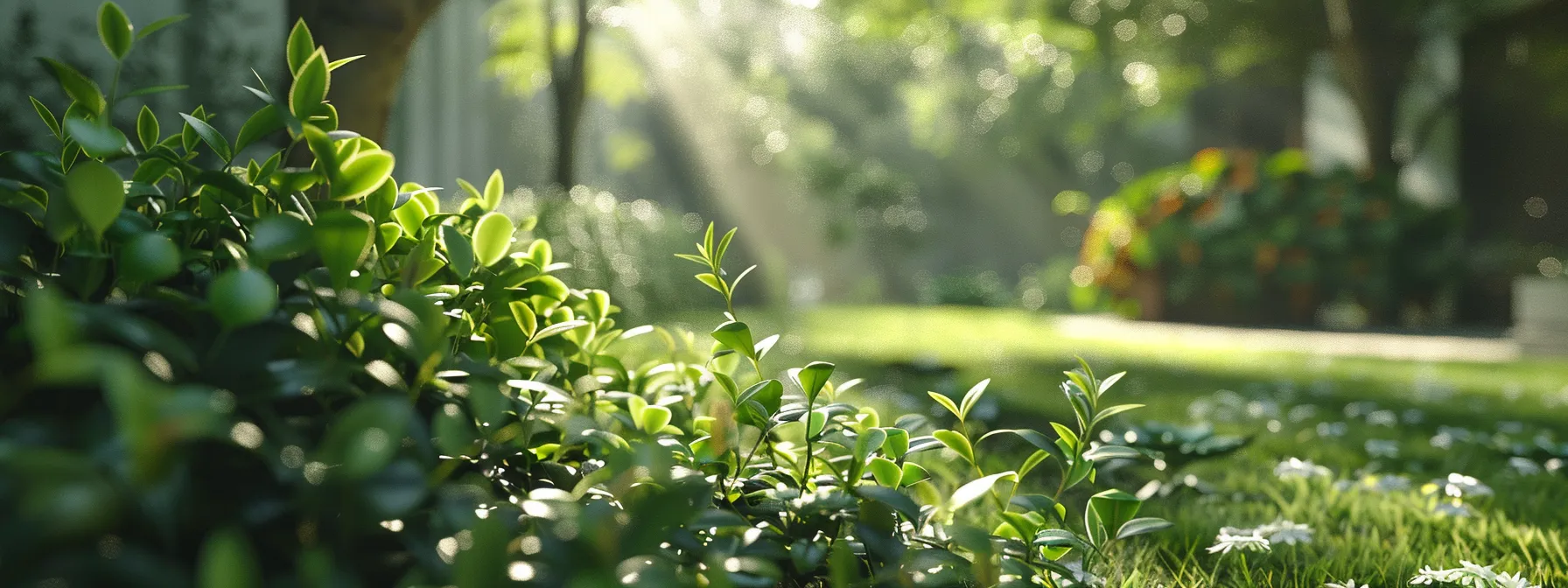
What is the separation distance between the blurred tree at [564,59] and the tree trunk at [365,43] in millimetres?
3016

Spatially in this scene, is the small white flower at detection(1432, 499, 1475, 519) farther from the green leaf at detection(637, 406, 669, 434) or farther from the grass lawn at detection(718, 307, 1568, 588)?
the green leaf at detection(637, 406, 669, 434)

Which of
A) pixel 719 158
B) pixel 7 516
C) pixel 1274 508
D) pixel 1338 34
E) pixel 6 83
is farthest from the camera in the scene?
pixel 719 158

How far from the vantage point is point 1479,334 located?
6.89 metres

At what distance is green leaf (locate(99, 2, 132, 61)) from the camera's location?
76 cm

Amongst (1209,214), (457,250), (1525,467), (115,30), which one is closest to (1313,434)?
(1525,467)

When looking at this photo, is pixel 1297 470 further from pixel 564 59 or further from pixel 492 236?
pixel 564 59

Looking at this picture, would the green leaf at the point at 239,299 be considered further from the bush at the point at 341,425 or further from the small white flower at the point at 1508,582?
the small white flower at the point at 1508,582

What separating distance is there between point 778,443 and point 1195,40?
369 inches

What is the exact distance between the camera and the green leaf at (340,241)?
2.13 feet

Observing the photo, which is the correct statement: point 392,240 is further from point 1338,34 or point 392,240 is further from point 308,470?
point 1338,34

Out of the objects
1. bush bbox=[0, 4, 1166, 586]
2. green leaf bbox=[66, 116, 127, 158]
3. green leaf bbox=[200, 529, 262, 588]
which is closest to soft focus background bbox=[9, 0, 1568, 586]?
bush bbox=[0, 4, 1166, 586]

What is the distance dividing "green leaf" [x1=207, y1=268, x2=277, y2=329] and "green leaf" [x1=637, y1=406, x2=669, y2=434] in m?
0.40

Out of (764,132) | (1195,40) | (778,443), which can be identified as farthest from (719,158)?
(778,443)

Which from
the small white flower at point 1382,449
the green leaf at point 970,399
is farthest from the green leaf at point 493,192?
the small white flower at point 1382,449
